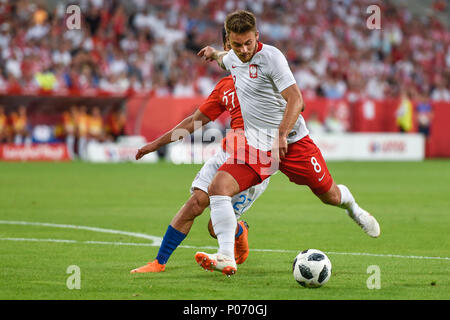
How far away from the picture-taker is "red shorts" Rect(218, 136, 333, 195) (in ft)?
24.8

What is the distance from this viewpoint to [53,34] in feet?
90.5

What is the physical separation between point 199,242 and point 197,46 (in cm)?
2141

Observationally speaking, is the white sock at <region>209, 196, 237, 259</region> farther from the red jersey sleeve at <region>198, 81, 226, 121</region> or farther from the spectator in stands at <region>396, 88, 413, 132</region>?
the spectator in stands at <region>396, 88, 413, 132</region>

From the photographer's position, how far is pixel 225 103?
27.2ft

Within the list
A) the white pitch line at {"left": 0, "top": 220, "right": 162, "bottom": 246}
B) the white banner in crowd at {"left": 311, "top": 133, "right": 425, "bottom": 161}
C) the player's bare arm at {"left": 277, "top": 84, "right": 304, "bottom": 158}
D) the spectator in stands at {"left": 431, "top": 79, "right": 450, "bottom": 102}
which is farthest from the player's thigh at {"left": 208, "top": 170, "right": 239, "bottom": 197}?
the spectator in stands at {"left": 431, "top": 79, "right": 450, "bottom": 102}

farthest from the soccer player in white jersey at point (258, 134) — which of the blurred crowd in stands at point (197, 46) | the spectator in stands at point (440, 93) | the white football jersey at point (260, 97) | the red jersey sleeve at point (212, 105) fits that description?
the spectator in stands at point (440, 93)

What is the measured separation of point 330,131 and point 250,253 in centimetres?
2208

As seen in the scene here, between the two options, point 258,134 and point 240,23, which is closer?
point 240,23

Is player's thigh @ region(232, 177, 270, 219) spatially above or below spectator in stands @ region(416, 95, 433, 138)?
below

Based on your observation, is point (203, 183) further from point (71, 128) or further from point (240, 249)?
point (71, 128)

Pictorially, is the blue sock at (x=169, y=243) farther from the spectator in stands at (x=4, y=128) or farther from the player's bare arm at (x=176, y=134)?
the spectator in stands at (x=4, y=128)

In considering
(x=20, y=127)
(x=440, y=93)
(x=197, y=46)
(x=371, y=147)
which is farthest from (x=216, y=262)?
(x=440, y=93)
